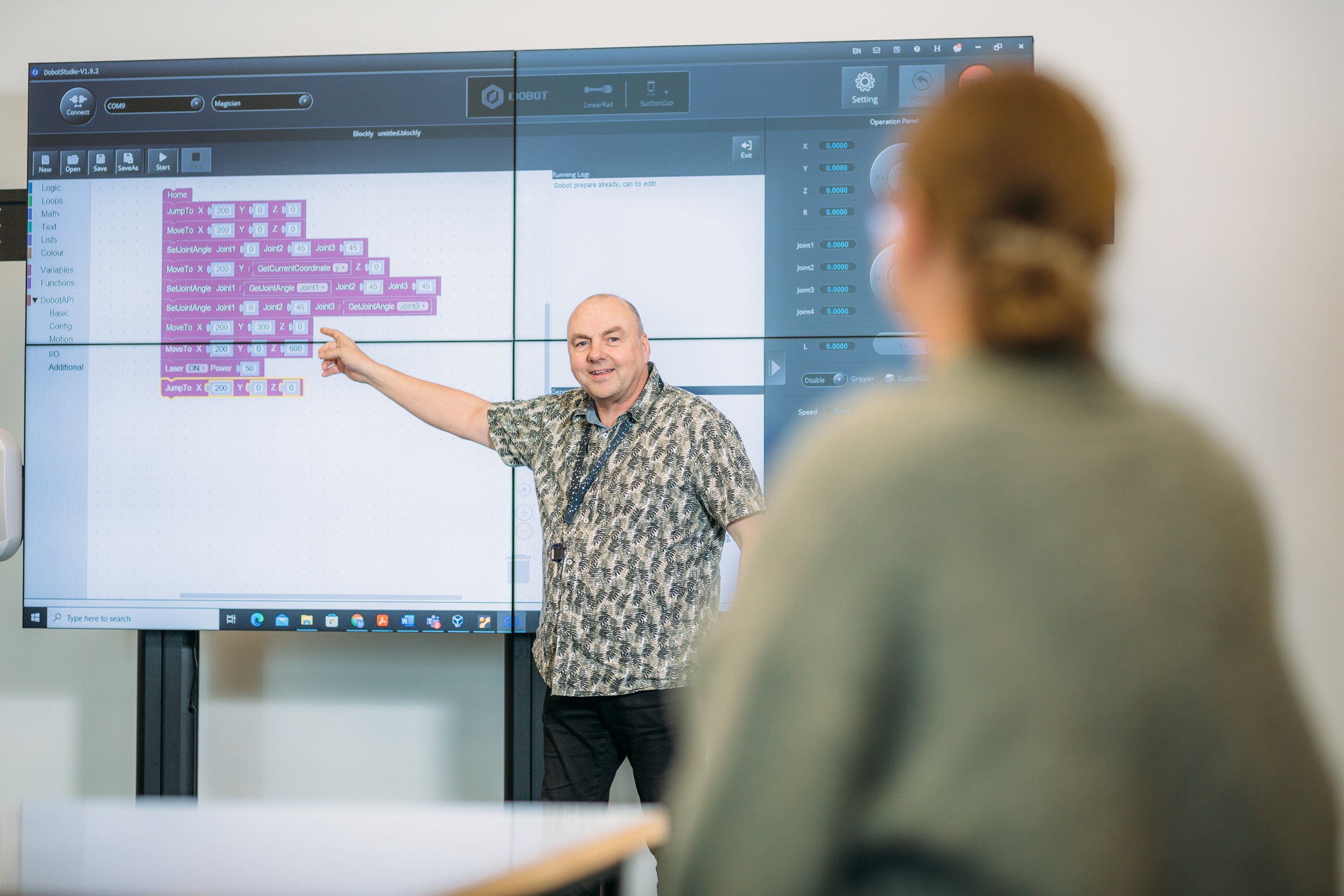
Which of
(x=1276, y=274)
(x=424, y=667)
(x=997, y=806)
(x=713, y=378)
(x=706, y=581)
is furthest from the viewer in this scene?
(x=424, y=667)

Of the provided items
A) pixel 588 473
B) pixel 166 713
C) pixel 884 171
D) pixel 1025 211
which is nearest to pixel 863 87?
pixel 884 171

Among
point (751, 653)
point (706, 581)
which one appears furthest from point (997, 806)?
point (706, 581)

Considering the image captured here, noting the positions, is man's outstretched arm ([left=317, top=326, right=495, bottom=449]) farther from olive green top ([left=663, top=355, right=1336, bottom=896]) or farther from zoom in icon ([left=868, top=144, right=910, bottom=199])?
olive green top ([left=663, top=355, right=1336, bottom=896])

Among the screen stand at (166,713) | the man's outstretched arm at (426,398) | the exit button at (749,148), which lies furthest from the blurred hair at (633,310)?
the screen stand at (166,713)

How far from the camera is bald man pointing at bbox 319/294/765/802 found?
249cm

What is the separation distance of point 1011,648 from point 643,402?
2021 mm

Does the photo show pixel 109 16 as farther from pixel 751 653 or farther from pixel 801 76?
pixel 751 653

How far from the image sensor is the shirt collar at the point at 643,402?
262 cm

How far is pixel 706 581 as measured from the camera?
8.46 feet

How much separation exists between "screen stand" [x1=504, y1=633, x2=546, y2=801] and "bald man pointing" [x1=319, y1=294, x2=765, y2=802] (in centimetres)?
29

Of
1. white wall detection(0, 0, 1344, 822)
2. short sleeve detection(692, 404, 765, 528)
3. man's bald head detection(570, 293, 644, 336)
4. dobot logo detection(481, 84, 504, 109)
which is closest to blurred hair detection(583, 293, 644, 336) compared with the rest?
man's bald head detection(570, 293, 644, 336)

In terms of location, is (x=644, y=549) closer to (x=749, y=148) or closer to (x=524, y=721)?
(x=524, y=721)

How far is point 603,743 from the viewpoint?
2.60 meters

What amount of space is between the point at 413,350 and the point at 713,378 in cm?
87
